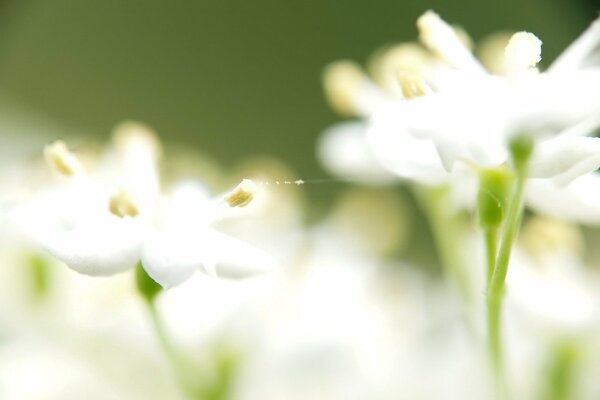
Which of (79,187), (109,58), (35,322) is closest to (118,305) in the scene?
(35,322)

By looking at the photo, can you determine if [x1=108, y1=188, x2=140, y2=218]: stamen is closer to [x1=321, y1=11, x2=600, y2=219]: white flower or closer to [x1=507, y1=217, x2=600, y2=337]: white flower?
[x1=321, y1=11, x2=600, y2=219]: white flower

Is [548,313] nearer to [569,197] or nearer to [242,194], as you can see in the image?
[569,197]

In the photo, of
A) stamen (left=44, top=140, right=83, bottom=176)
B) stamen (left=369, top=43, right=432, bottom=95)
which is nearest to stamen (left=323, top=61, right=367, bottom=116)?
stamen (left=369, top=43, right=432, bottom=95)

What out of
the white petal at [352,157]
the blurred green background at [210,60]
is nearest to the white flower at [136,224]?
the white petal at [352,157]

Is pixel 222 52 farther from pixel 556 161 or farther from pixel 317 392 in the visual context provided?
pixel 556 161

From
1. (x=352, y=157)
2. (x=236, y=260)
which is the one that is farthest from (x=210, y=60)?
(x=236, y=260)

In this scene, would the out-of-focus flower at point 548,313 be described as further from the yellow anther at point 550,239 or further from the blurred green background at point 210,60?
the blurred green background at point 210,60

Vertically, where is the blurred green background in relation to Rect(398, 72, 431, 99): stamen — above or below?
above
